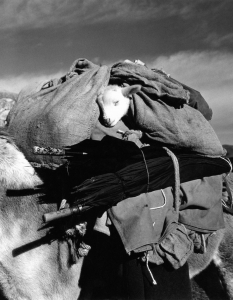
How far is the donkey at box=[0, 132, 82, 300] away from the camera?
219 centimetres

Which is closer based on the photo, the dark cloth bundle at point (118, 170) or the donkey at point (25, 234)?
the dark cloth bundle at point (118, 170)

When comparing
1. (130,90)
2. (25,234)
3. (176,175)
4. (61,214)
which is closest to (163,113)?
(130,90)

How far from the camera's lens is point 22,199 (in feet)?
7.20

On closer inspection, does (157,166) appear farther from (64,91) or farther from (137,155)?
(64,91)

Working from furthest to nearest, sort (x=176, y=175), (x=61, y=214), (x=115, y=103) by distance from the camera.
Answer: (x=176, y=175) < (x=115, y=103) < (x=61, y=214)

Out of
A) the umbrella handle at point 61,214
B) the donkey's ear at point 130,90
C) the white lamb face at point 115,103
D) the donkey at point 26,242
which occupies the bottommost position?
the donkey at point 26,242

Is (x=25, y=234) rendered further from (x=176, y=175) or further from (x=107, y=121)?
(x=176, y=175)

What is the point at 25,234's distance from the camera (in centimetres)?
220

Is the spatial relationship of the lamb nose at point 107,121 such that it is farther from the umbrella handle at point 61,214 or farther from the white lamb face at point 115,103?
the umbrella handle at point 61,214

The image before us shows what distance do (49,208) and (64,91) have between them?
2.42 ft

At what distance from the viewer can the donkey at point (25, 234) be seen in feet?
7.19

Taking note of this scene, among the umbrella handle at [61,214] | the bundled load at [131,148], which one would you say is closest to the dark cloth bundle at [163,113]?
the bundled load at [131,148]

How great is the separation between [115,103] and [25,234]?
3.29 ft

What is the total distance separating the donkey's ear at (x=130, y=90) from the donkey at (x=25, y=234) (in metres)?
0.77
